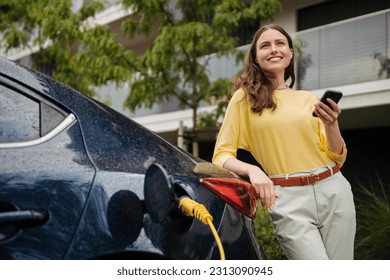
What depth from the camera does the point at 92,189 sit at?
1182mm

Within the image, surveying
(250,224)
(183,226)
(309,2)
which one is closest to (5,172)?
(183,226)

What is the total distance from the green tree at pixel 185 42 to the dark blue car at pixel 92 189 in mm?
4618

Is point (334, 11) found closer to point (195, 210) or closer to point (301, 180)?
point (301, 180)

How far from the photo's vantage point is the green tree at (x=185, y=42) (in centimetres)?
592

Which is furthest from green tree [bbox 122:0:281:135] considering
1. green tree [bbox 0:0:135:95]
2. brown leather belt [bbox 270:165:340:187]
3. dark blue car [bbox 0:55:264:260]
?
dark blue car [bbox 0:55:264:260]

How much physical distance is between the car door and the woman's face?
30.3 inches

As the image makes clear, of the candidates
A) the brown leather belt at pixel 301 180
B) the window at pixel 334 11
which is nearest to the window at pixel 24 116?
the brown leather belt at pixel 301 180

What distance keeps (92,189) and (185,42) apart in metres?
4.87

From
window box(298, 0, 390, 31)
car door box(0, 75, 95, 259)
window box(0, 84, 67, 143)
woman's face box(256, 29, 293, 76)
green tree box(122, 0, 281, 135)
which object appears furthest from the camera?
window box(298, 0, 390, 31)

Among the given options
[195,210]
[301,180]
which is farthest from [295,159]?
[195,210]

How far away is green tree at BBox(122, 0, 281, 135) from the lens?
5.92 m

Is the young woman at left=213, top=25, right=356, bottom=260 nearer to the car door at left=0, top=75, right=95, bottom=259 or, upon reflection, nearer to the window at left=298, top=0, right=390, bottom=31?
the car door at left=0, top=75, right=95, bottom=259

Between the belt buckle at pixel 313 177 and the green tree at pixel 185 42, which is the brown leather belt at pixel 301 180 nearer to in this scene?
the belt buckle at pixel 313 177

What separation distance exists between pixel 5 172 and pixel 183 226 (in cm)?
42
